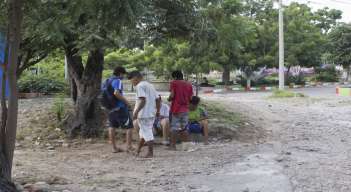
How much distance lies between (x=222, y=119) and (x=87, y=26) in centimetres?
558

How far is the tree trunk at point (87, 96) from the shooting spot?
12336 millimetres

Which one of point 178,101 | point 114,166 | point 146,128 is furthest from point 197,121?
point 114,166

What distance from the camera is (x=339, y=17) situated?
5256cm

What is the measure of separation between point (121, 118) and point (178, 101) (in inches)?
46.9

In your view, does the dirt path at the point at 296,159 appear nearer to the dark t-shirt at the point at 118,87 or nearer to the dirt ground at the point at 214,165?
the dirt ground at the point at 214,165

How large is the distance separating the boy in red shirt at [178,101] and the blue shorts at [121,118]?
970 millimetres

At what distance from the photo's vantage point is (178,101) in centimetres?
1066

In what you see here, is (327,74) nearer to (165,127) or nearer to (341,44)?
(341,44)

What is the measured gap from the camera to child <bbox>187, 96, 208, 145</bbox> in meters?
11.5

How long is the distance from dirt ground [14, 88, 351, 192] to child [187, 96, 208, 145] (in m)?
0.35

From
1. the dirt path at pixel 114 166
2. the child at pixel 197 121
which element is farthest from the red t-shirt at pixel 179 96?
the dirt path at pixel 114 166

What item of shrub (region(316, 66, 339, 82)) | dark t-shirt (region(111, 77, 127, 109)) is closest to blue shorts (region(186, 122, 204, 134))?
dark t-shirt (region(111, 77, 127, 109))

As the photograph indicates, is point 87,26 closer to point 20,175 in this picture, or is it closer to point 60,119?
point 20,175

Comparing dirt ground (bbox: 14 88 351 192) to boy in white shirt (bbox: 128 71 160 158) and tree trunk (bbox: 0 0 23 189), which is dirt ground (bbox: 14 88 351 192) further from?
tree trunk (bbox: 0 0 23 189)
